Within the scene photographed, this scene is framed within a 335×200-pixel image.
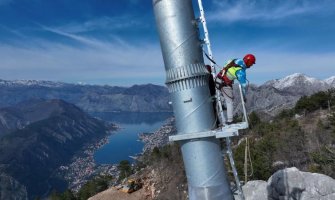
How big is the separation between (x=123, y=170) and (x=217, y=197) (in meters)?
68.0

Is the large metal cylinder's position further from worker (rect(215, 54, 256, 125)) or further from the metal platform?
worker (rect(215, 54, 256, 125))

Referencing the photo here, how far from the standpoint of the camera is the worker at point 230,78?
25.6ft

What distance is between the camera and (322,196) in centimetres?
1866

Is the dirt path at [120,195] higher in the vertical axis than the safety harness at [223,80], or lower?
lower

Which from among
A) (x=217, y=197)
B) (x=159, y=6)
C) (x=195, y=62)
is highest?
(x=159, y=6)

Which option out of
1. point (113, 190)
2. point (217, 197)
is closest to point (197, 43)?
point (217, 197)

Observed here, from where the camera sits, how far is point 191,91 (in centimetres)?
720

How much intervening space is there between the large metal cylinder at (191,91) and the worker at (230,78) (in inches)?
22.0

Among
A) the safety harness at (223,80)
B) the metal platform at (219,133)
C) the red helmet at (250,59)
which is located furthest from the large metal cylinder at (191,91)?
the red helmet at (250,59)

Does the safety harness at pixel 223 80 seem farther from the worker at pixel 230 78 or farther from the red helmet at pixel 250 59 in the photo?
the red helmet at pixel 250 59

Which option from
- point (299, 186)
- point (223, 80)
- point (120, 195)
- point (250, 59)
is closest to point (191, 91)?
point (223, 80)

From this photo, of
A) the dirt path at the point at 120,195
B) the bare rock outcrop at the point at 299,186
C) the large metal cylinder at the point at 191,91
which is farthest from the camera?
the dirt path at the point at 120,195

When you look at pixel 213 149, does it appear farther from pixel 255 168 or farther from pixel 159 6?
pixel 255 168

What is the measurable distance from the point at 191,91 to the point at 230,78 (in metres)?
1.20
